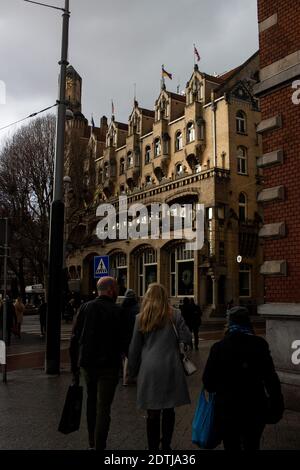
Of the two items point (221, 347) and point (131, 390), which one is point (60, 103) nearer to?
point (131, 390)

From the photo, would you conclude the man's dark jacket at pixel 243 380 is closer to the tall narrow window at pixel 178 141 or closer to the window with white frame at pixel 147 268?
the window with white frame at pixel 147 268

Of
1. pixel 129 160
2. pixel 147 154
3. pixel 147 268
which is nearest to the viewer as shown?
pixel 147 268

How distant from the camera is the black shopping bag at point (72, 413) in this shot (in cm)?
504

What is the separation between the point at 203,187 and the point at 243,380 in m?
32.3

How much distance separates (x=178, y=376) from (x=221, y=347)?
791 millimetres

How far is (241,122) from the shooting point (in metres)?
37.7

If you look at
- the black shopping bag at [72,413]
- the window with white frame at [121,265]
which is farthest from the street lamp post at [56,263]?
the window with white frame at [121,265]

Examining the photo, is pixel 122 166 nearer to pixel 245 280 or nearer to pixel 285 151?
pixel 245 280

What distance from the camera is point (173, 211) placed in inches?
1528

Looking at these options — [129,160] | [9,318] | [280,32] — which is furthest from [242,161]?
[280,32]

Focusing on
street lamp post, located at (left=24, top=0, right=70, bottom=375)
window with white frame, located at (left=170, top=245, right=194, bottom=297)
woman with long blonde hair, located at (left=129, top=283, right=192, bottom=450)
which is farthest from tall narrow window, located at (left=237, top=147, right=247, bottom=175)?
woman with long blonde hair, located at (left=129, top=283, right=192, bottom=450)

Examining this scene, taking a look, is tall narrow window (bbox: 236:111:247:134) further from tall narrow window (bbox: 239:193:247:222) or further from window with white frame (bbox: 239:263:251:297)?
window with white frame (bbox: 239:263:251:297)

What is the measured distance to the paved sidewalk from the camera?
570 centimetres

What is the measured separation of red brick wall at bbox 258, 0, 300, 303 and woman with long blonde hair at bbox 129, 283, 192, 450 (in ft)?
12.7
